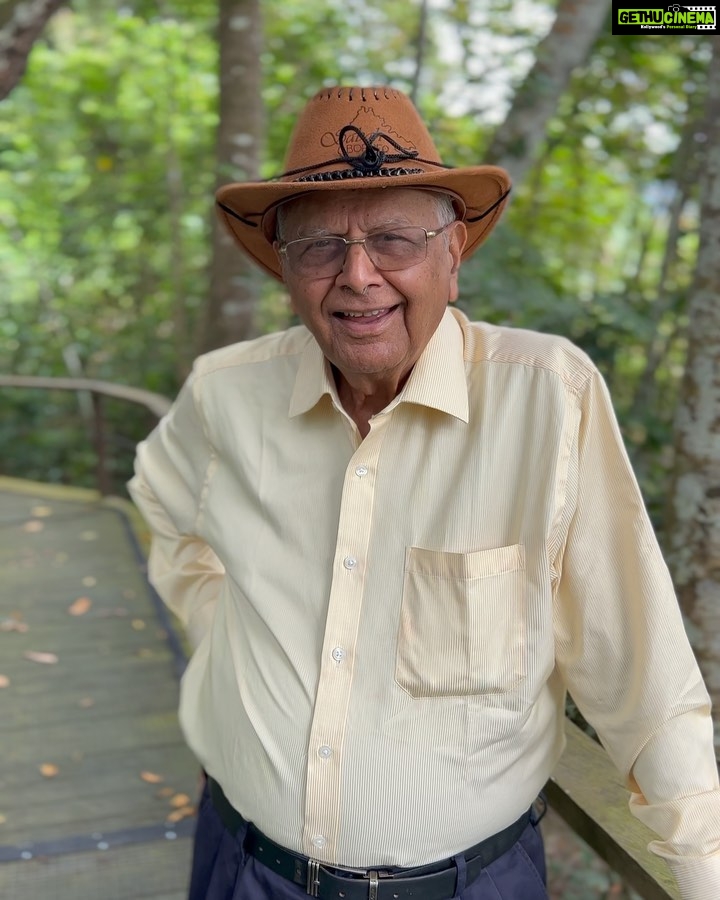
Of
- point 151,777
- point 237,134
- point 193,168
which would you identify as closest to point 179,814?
point 151,777

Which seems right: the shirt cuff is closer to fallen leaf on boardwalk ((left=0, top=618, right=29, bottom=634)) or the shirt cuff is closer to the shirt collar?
the shirt collar

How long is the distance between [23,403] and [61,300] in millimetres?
1259

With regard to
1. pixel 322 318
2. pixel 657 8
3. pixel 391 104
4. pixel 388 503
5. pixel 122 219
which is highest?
pixel 657 8

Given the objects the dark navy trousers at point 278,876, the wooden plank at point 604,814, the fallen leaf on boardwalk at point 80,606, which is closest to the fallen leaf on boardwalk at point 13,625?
the fallen leaf on boardwalk at point 80,606

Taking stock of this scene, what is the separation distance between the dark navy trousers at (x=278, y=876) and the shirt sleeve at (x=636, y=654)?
0.81ft

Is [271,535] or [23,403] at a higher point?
[271,535]

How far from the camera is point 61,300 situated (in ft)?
32.9

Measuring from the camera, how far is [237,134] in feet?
16.5

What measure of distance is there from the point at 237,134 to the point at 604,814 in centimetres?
443

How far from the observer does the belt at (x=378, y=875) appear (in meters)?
1.27

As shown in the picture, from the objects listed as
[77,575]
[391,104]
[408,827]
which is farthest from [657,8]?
[77,575]

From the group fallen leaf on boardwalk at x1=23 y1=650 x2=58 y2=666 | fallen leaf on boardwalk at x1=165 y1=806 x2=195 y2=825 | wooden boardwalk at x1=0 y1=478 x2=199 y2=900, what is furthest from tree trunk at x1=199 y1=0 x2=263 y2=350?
fallen leaf on boardwalk at x1=165 y1=806 x2=195 y2=825

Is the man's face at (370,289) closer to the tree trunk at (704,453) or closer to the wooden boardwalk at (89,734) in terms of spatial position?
the tree trunk at (704,453)

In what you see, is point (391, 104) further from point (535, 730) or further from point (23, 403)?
point (23, 403)
